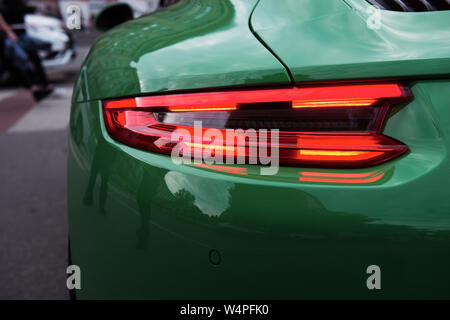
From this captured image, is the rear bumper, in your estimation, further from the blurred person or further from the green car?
the blurred person

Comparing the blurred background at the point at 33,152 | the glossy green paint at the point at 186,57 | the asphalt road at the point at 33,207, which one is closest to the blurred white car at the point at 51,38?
the blurred background at the point at 33,152

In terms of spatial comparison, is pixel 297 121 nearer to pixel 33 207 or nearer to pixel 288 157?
pixel 288 157

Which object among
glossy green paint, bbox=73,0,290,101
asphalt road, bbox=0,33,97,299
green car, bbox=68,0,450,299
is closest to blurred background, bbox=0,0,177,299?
asphalt road, bbox=0,33,97,299

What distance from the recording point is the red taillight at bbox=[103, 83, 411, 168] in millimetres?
1113

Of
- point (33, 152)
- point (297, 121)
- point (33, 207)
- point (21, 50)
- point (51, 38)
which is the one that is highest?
point (297, 121)

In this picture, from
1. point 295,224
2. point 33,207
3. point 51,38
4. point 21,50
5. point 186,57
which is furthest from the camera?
point 51,38

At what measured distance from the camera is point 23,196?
3.96 m

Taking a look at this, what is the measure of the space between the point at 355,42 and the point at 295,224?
449 mm

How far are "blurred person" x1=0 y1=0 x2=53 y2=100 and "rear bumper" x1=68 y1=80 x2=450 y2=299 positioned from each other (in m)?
7.90

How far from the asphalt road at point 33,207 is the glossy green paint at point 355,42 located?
193 centimetres

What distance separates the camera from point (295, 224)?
1079 mm

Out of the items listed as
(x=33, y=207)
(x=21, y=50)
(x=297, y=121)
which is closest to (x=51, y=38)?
(x=21, y=50)
